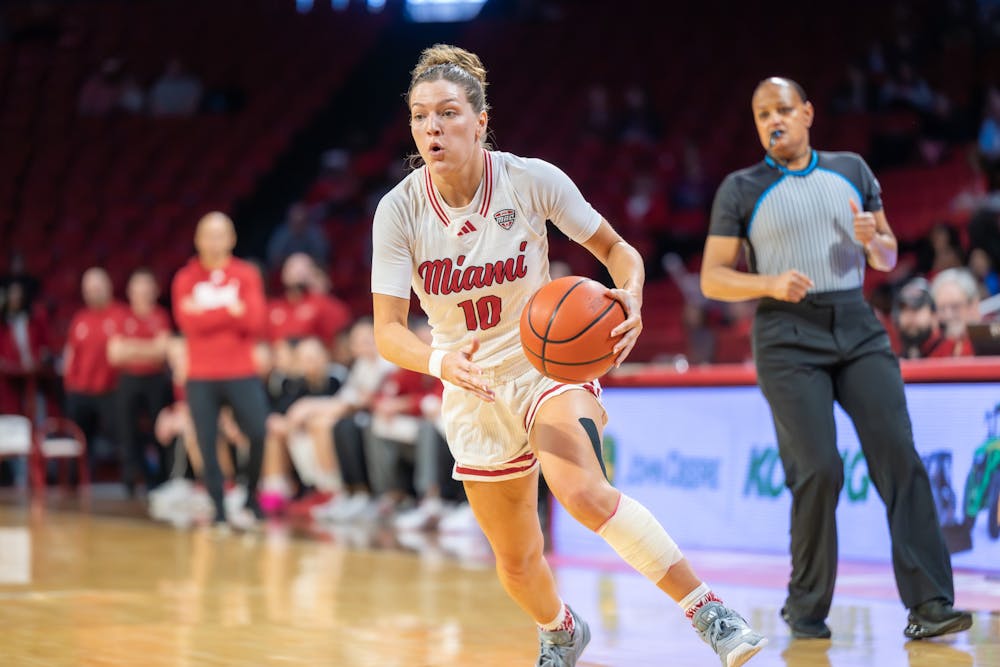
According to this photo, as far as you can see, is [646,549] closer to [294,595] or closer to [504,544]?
[504,544]

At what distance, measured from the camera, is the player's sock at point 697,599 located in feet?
12.8

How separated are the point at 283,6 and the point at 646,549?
18.8m

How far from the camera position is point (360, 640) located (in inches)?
204

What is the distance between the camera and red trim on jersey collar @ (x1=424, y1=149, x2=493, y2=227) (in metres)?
4.21

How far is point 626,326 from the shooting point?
381cm

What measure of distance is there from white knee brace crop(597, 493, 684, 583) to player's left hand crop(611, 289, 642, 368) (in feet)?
1.50

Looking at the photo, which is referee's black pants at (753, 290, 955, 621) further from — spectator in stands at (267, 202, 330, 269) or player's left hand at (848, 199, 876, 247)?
spectator in stands at (267, 202, 330, 269)

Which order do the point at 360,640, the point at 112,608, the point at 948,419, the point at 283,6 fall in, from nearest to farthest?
1. the point at 360,640
2. the point at 112,608
3. the point at 948,419
4. the point at 283,6

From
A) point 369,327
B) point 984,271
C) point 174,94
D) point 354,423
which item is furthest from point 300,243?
point 984,271

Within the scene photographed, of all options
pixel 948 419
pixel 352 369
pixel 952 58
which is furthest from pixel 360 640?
pixel 952 58

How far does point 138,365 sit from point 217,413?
369cm

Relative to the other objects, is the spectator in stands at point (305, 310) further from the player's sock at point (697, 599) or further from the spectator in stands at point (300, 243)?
the player's sock at point (697, 599)

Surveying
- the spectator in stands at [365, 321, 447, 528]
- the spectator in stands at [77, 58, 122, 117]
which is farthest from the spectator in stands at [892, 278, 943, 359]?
the spectator in stands at [77, 58, 122, 117]

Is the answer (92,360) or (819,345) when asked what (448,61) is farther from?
(92,360)
